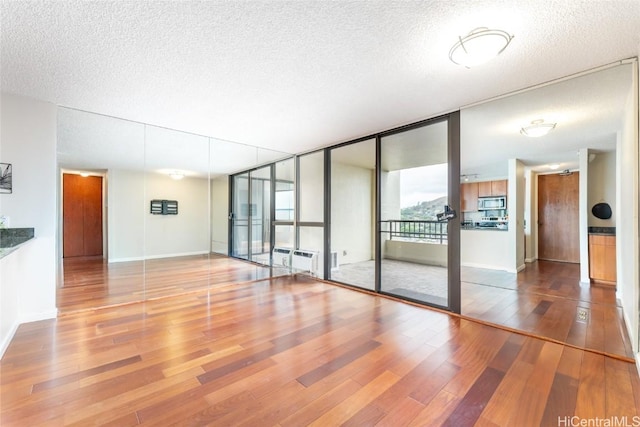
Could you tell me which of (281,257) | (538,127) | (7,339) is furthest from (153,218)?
(538,127)

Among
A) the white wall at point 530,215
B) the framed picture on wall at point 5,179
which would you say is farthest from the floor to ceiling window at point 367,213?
the white wall at point 530,215

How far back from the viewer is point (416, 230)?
386 cm

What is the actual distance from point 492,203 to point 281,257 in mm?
6061

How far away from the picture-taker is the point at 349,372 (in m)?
1.94

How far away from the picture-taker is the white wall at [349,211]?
15.2ft

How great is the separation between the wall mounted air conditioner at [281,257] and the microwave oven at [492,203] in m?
5.83

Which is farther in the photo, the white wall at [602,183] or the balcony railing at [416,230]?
the white wall at [602,183]

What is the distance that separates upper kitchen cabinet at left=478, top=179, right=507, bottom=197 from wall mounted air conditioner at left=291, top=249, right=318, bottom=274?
570cm

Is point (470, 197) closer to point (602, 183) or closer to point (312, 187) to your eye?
point (602, 183)

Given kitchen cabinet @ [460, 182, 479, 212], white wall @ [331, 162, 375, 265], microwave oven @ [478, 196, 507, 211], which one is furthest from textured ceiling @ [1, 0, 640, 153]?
kitchen cabinet @ [460, 182, 479, 212]

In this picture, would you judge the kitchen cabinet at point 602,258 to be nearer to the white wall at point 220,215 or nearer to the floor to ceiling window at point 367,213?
the floor to ceiling window at point 367,213

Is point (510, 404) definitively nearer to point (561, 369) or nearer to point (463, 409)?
point (463, 409)

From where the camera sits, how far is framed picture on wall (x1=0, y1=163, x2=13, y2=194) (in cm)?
270

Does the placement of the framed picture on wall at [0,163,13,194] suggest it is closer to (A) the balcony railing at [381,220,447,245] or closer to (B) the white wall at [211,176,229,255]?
(B) the white wall at [211,176,229,255]
